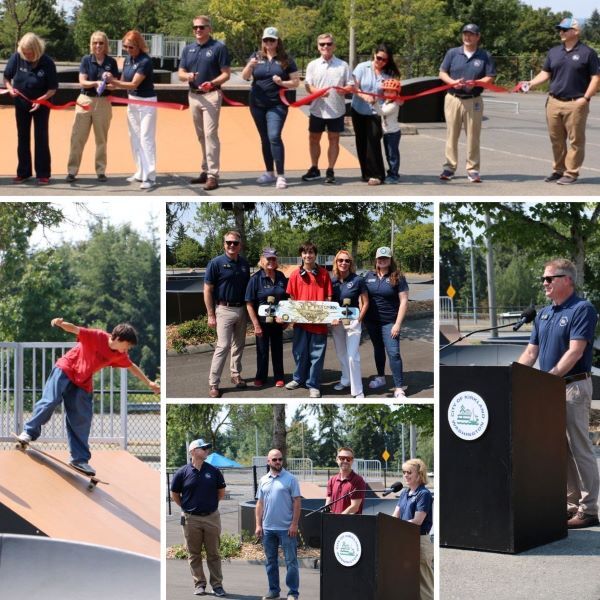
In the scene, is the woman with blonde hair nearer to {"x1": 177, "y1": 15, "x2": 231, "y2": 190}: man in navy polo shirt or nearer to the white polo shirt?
{"x1": 177, "y1": 15, "x2": 231, "y2": 190}: man in navy polo shirt

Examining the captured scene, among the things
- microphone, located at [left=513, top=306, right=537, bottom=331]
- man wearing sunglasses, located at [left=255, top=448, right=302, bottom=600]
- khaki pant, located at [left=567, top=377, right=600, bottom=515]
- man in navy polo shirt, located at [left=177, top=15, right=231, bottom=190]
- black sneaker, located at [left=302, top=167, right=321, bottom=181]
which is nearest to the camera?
microphone, located at [left=513, top=306, right=537, bottom=331]

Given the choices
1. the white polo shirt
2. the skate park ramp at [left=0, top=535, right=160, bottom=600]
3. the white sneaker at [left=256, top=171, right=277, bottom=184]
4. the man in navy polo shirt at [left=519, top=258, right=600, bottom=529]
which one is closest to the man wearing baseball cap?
the white polo shirt

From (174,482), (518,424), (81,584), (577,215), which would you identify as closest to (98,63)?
(174,482)

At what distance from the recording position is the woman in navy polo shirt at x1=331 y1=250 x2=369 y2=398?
7496 mm

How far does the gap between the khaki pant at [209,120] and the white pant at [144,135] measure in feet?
1.40

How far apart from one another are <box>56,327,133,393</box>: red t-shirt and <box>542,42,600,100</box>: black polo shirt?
5.47 m

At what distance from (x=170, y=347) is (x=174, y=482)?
1024mm

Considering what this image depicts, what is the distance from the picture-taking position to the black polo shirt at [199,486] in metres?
7.51

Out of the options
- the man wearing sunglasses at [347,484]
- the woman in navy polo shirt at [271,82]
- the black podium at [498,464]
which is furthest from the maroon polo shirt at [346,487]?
→ the woman in navy polo shirt at [271,82]

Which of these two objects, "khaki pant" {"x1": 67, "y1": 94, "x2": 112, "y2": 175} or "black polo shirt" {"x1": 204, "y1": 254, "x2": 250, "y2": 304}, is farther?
"khaki pant" {"x1": 67, "y1": 94, "x2": 112, "y2": 175}

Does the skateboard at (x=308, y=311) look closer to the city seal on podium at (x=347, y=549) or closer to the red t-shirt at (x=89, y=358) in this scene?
the red t-shirt at (x=89, y=358)

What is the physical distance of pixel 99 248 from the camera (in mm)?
52438

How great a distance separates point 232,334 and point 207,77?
11.3 feet

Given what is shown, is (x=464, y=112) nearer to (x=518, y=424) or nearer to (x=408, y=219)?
(x=408, y=219)
